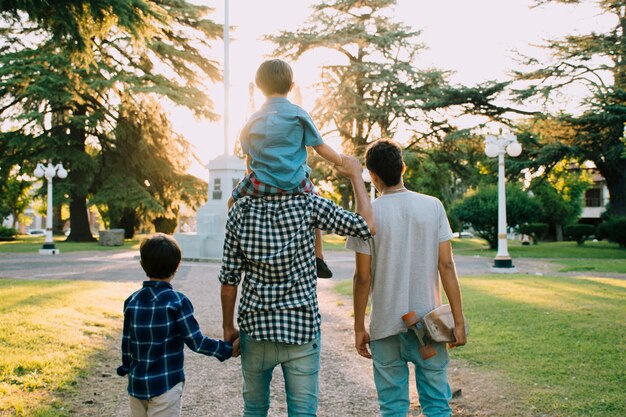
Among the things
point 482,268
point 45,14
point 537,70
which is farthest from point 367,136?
point 45,14

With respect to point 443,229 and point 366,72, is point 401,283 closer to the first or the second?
point 443,229

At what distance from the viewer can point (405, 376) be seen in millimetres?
3012

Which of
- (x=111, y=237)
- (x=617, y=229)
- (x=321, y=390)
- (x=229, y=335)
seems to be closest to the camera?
(x=229, y=335)

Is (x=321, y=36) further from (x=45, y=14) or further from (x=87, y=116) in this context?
(x=45, y=14)

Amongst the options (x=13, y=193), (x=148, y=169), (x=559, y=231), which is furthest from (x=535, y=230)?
(x=13, y=193)

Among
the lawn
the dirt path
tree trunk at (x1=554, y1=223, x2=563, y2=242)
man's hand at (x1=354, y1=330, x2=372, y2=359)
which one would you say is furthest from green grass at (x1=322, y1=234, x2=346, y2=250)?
man's hand at (x1=354, y1=330, x2=372, y2=359)

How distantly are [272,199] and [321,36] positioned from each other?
3003cm

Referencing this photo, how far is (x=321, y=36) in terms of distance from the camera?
31.2 m

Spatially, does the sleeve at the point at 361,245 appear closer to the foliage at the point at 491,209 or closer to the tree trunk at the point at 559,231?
the foliage at the point at 491,209

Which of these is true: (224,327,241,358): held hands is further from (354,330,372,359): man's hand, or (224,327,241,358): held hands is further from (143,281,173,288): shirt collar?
(354,330,372,359): man's hand

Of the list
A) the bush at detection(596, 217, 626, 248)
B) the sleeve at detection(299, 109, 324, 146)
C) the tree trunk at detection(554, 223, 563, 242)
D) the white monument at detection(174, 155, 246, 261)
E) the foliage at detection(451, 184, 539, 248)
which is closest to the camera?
the sleeve at detection(299, 109, 324, 146)

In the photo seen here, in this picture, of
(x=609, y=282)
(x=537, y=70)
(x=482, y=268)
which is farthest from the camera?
(x=537, y=70)

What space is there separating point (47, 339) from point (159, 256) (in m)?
4.19

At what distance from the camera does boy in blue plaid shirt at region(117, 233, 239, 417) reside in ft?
9.11
